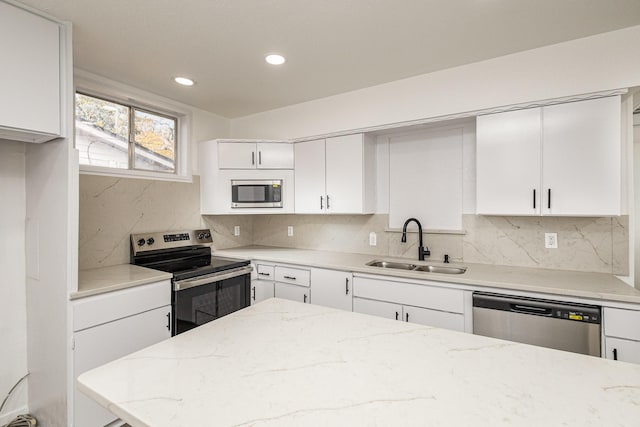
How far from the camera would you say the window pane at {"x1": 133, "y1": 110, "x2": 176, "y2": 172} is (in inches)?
121

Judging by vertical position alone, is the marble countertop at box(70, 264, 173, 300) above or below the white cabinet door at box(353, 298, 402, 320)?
above

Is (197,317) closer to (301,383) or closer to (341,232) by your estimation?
(341,232)

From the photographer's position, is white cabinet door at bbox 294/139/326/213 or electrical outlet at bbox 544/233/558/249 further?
white cabinet door at bbox 294/139/326/213

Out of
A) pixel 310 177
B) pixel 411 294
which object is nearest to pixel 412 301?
pixel 411 294

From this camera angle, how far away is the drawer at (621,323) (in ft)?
5.63

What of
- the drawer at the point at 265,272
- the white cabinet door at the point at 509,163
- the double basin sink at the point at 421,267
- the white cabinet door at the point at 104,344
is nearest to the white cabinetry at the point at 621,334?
the white cabinet door at the point at 509,163

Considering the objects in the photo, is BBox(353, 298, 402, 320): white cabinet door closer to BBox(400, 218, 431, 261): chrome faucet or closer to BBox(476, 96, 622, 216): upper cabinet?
BBox(400, 218, 431, 261): chrome faucet

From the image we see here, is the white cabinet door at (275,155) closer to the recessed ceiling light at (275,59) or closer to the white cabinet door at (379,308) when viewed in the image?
the recessed ceiling light at (275,59)

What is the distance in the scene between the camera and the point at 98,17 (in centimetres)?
187

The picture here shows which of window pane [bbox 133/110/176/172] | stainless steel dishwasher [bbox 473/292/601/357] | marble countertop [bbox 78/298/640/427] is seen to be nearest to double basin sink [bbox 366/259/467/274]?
stainless steel dishwasher [bbox 473/292/601/357]

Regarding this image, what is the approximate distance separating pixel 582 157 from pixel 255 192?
2.71 meters

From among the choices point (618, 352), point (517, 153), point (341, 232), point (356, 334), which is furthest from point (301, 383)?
point (341, 232)

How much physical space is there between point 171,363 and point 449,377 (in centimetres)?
81

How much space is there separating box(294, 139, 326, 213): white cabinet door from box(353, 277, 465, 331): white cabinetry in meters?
0.99
